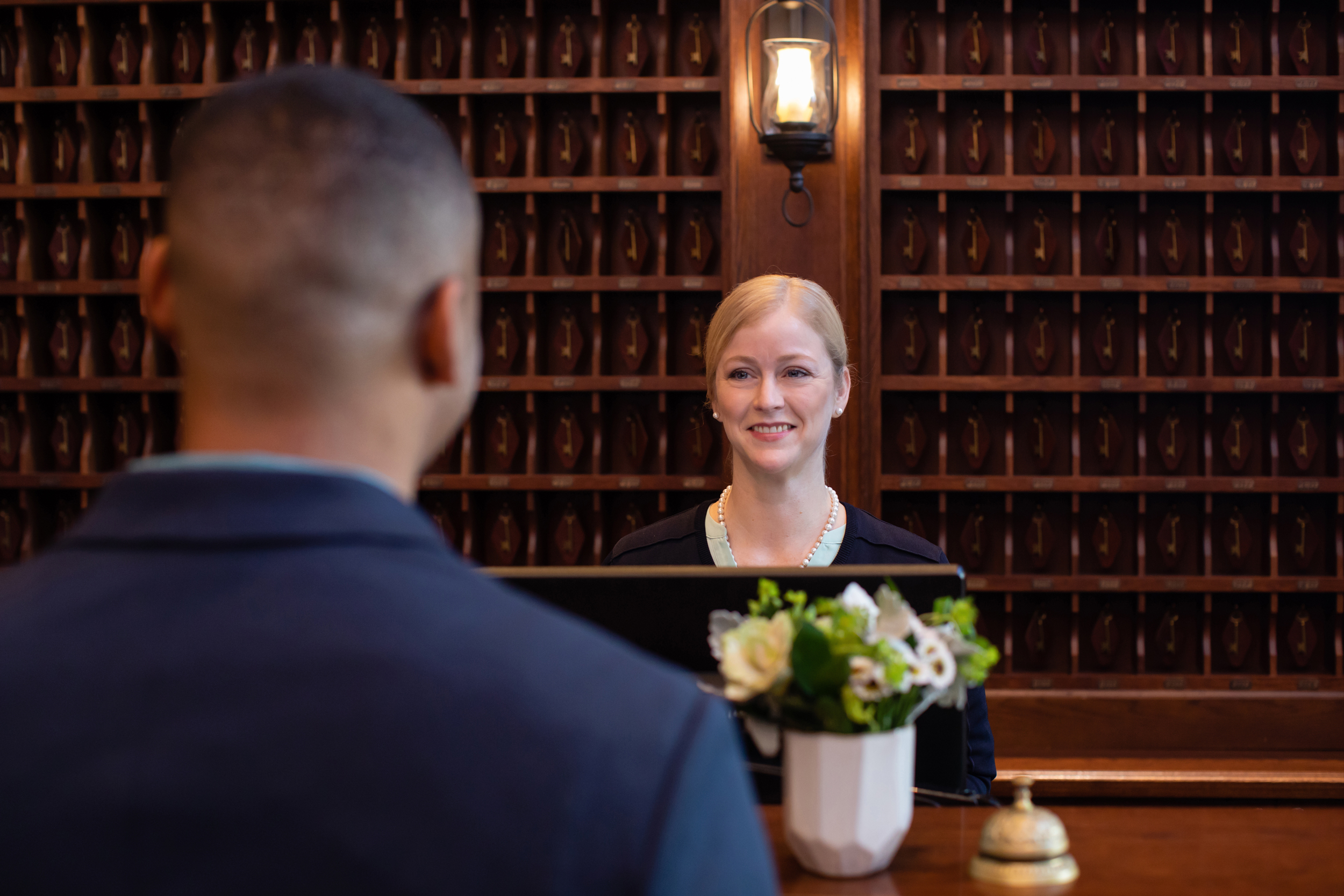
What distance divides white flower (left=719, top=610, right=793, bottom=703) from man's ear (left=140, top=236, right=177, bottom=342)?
567mm

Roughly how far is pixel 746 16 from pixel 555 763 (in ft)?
11.0

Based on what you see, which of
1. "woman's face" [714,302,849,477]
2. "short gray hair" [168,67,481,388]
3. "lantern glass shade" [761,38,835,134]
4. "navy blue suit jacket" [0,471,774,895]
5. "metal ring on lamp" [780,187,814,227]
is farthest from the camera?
"metal ring on lamp" [780,187,814,227]

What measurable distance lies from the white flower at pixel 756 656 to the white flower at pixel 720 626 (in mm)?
29

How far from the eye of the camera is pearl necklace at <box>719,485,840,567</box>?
83.9 inches

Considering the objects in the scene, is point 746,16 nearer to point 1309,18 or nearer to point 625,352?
point 625,352

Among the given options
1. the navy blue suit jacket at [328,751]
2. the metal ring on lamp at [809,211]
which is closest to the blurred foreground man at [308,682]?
the navy blue suit jacket at [328,751]

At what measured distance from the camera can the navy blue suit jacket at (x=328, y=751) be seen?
0.51 metres

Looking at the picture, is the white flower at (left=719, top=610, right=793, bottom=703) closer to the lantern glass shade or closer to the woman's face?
the woman's face

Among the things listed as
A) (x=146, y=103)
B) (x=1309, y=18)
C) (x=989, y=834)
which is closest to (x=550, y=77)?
(x=146, y=103)

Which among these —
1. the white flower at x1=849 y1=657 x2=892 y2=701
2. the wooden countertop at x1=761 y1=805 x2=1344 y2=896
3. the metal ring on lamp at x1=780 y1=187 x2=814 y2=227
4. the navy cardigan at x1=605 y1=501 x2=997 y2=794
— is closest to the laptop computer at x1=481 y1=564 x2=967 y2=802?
the wooden countertop at x1=761 y1=805 x2=1344 y2=896

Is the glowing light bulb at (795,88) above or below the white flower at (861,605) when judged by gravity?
above

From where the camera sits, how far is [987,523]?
3.72m

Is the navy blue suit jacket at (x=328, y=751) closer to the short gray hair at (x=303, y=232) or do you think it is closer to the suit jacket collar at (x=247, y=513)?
the suit jacket collar at (x=247, y=513)

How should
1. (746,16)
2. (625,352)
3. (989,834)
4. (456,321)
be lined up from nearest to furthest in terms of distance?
(456,321) → (989,834) → (746,16) → (625,352)
